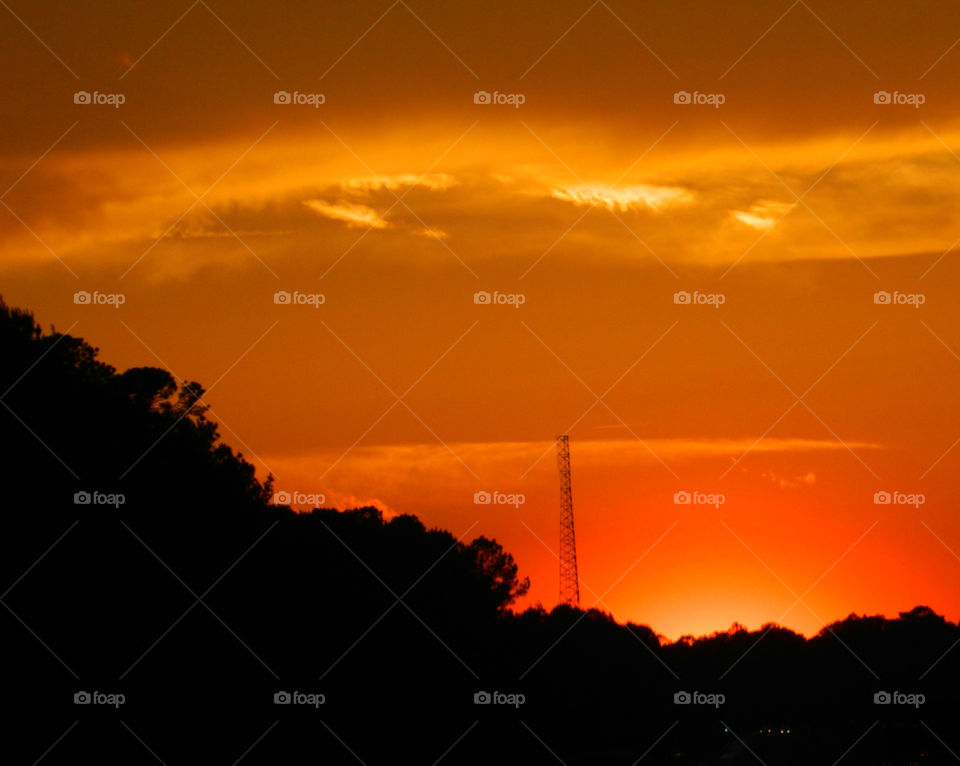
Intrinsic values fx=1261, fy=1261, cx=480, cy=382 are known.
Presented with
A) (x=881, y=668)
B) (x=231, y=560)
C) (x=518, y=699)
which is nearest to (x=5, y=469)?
(x=231, y=560)

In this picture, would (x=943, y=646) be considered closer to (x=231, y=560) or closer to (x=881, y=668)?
(x=881, y=668)

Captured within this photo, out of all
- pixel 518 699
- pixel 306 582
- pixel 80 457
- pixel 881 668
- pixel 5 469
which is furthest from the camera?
pixel 881 668

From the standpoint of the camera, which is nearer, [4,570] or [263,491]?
[4,570]

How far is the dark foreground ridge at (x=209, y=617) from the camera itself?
39438 mm

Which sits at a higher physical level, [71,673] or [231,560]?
[231,560]

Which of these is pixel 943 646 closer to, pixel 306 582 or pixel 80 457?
pixel 306 582

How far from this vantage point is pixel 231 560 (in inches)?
1940

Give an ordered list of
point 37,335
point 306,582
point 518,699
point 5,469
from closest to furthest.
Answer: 1. point 5,469
2. point 37,335
3. point 306,582
4. point 518,699

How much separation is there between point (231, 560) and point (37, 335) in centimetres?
1142

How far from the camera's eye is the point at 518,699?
62.8 metres

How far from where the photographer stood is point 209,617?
45.2m

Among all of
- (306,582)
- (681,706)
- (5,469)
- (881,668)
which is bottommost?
(5,469)

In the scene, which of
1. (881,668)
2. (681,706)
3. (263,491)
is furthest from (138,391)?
(881,668)

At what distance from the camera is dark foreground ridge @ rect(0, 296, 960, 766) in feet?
129
